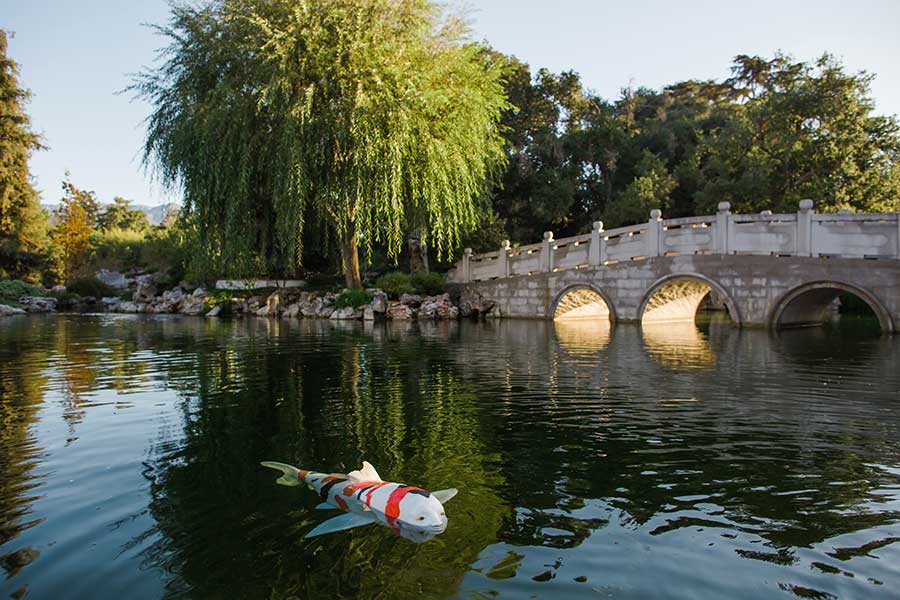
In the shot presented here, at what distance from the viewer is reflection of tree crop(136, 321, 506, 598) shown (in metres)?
3.14

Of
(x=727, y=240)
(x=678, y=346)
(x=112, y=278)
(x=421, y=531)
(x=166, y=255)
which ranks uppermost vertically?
(x=166, y=255)

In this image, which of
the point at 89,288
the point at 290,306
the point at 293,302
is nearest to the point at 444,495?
the point at 290,306

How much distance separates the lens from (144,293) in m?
32.2

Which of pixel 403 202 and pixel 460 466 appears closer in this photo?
pixel 460 466

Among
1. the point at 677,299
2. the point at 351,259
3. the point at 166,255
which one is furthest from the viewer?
the point at 166,255

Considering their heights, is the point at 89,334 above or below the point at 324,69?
below

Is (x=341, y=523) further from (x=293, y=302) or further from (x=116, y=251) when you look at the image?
(x=116, y=251)

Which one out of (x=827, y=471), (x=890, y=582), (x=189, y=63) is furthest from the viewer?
(x=189, y=63)

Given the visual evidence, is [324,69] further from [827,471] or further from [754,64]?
[754,64]

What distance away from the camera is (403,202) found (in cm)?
2022

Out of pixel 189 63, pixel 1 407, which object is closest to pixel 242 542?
pixel 1 407

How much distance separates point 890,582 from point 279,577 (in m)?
3.01

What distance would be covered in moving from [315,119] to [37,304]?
21042mm


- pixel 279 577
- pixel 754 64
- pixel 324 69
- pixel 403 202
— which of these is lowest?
pixel 279 577
